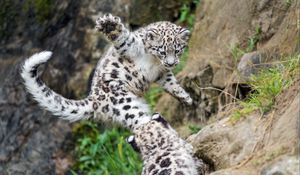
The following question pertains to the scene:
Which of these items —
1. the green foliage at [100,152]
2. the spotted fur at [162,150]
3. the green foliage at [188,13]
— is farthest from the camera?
the green foliage at [188,13]

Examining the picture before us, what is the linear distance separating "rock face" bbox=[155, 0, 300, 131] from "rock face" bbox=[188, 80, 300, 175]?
1251mm

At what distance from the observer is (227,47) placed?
11305 millimetres

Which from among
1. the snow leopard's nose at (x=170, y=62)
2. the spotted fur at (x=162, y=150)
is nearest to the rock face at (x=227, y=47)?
the snow leopard's nose at (x=170, y=62)

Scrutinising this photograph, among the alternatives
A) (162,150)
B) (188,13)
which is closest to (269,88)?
(162,150)

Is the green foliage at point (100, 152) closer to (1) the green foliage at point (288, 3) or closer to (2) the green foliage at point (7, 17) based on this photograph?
(2) the green foliage at point (7, 17)

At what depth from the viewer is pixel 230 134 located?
8562 mm

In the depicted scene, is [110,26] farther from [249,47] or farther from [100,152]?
[100,152]

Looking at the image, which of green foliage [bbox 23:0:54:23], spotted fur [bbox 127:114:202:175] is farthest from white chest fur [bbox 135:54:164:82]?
green foliage [bbox 23:0:54:23]

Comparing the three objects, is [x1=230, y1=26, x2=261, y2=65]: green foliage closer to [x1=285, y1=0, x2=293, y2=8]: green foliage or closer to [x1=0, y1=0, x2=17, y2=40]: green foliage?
[x1=285, y1=0, x2=293, y2=8]: green foliage

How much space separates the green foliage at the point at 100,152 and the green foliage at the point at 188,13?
1.73 m

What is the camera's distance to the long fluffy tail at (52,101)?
10039 mm

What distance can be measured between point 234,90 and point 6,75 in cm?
426

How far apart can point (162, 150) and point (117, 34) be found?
1.99 metres

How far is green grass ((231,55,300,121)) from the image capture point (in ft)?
28.0
